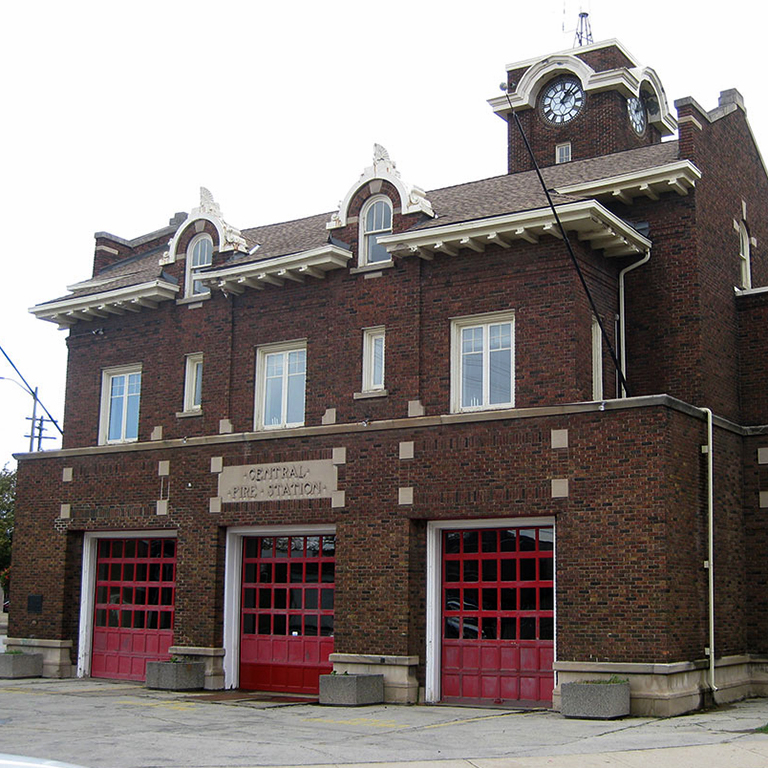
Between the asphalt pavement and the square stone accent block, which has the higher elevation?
the square stone accent block

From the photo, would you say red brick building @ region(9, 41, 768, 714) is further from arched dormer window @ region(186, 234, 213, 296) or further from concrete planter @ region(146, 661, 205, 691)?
concrete planter @ region(146, 661, 205, 691)

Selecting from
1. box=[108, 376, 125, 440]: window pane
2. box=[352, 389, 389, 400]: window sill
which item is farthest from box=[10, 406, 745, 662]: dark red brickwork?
box=[108, 376, 125, 440]: window pane

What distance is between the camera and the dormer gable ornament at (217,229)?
950 inches

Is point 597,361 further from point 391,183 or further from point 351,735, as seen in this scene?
point 351,735

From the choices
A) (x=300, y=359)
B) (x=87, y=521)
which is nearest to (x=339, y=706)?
(x=300, y=359)

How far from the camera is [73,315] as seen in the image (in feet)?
86.0

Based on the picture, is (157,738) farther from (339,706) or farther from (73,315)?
(73,315)

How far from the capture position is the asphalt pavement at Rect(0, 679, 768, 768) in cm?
1259

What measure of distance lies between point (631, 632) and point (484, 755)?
202 inches

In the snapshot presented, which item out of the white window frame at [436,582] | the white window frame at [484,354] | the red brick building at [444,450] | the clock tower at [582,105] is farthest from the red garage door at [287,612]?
the clock tower at [582,105]

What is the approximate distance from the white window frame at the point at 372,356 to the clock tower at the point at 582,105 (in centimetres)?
868

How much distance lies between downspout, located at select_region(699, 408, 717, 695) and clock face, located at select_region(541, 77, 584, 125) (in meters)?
12.0

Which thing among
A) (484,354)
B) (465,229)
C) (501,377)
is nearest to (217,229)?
(465,229)

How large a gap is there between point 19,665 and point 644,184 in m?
16.7
